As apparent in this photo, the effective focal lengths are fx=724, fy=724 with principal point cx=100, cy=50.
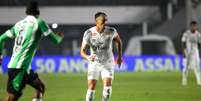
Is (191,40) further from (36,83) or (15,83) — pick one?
(15,83)

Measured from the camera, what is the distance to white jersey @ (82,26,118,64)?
1681 centimetres

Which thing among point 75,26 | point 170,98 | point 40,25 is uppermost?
point 75,26

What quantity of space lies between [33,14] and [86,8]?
49.6 metres

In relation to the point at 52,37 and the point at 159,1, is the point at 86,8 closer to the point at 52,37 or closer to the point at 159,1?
the point at 159,1

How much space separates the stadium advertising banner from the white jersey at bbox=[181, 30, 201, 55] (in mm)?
14893

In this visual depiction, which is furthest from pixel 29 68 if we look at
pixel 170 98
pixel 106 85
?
pixel 170 98

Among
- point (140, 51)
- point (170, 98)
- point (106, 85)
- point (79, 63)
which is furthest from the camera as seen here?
point (140, 51)

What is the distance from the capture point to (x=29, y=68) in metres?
14.0

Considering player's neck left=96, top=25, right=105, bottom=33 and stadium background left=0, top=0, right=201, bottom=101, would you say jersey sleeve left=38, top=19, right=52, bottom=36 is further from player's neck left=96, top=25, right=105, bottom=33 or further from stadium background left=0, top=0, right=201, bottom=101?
stadium background left=0, top=0, right=201, bottom=101

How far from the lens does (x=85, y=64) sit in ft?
142

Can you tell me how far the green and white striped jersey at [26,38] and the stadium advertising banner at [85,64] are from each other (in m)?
28.9

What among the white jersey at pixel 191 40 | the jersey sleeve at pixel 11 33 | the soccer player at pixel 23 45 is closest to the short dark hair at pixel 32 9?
the soccer player at pixel 23 45

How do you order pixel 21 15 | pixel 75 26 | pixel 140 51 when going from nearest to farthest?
pixel 140 51
pixel 21 15
pixel 75 26

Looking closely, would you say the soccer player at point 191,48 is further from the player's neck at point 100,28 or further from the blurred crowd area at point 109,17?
the blurred crowd area at point 109,17
